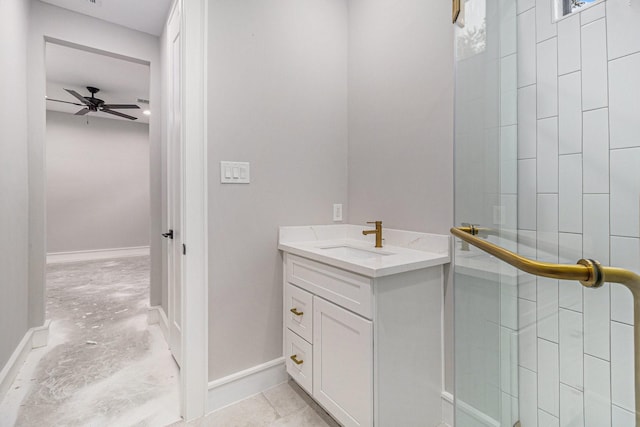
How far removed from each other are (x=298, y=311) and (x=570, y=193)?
131 cm

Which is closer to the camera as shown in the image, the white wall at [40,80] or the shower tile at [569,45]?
the shower tile at [569,45]

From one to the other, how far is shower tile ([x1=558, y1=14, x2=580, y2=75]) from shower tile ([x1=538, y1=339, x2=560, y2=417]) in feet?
3.21

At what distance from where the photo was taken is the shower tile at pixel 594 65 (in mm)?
924

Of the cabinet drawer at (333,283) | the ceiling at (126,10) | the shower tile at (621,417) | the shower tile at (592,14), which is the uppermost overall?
the ceiling at (126,10)

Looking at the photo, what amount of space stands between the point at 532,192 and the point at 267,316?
1.47 metres

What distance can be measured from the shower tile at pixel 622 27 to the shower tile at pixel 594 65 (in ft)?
0.06

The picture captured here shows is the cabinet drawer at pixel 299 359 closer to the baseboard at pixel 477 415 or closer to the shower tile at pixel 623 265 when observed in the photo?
the baseboard at pixel 477 415

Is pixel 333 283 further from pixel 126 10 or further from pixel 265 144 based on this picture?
pixel 126 10

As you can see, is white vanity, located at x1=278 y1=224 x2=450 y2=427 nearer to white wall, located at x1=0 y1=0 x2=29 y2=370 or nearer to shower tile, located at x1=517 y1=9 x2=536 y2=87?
shower tile, located at x1=517 y1=9 x2=536 y2=87

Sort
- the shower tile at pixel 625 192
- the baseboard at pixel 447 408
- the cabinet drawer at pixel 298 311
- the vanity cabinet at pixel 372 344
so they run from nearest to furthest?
the shower tile at pixel 625 192
the vanity cabinet at pixel 372 344
the baseboard at pixel 447 408
the cabinet drawer at pixel 298 311

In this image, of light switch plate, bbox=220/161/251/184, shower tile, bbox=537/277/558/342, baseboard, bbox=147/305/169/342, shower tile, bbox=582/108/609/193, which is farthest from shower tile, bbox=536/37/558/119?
baseboard, bbox=147/305/169/342

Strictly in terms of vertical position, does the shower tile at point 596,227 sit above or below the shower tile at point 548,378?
above

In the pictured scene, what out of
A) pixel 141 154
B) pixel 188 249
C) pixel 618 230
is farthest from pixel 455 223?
pixel 141 154

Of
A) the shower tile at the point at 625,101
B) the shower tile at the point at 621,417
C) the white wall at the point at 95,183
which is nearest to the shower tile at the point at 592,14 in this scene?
the shower tile at the point at 625,101
